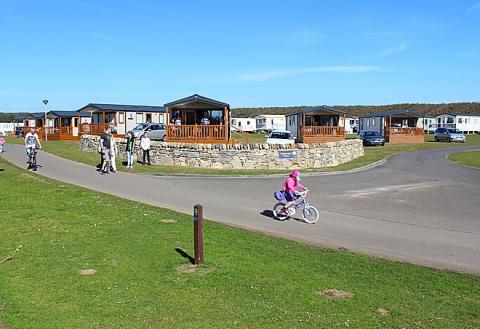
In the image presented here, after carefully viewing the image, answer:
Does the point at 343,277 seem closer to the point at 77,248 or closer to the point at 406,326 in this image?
the point at 406,326

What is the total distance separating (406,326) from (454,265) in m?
3.51

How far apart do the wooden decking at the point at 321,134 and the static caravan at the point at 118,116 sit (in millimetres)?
14608

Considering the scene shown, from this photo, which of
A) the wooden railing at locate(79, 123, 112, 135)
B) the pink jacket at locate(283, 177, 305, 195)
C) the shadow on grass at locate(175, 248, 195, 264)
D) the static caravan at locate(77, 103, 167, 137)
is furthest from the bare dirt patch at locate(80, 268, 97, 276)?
the wooden railing at locate(79, 123, 112, 135)

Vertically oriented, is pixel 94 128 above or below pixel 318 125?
below

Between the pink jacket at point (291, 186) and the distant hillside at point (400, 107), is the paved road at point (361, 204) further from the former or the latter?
the distant hillside at point (400, 107)

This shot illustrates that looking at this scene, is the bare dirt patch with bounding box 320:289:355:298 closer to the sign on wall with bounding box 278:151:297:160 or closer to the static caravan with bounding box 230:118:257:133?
the sign on wall with bounding box 278:151:297:160

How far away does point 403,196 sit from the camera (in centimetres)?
1750

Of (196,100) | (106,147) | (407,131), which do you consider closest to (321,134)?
(407,131)

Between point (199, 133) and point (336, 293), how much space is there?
2676 centimetres


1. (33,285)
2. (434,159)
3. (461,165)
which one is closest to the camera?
(33,285)

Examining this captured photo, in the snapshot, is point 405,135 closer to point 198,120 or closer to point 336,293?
point 198,120

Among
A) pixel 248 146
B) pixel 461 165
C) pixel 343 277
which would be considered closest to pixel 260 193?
pixel 248 146

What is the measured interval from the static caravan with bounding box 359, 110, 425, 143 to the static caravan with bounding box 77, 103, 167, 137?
24.1m

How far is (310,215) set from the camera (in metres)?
12.7
